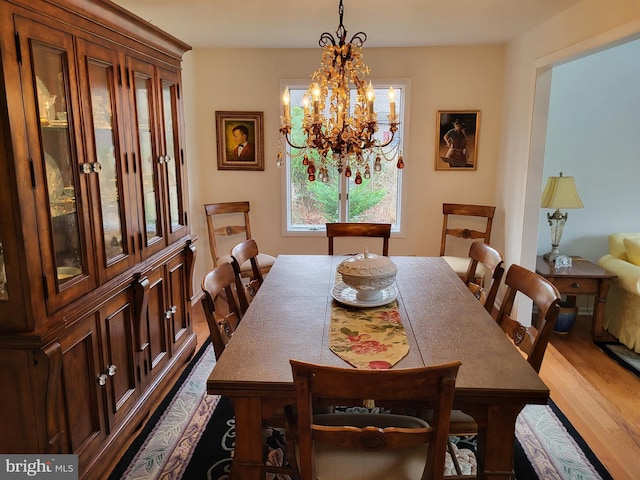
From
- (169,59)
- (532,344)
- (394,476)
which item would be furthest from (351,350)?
(169,59)

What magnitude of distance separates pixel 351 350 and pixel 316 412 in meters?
0.52

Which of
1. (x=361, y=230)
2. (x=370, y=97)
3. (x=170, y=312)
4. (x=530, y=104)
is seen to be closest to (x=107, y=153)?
(x=170, y=312)

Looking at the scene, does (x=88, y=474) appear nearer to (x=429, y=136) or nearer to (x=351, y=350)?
(x=351, y=350)

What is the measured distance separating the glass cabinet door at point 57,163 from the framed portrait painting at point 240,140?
2463mm

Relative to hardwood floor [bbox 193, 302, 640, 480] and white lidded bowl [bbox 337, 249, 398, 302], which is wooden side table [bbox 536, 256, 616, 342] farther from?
white lidded bowl [bbox 337, 249, 398, 302]

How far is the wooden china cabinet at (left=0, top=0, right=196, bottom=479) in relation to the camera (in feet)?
5.10

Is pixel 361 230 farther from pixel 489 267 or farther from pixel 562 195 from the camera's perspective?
pixel 562 195

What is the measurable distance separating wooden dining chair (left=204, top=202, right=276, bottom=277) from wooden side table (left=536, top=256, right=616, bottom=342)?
7.58 ft

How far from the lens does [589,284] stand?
3.44 metres

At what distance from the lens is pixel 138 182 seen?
2.38 meters

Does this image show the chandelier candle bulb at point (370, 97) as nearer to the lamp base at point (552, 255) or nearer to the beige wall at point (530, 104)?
the beige wall at point (530, 104)

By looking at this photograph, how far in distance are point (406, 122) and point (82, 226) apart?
309cm

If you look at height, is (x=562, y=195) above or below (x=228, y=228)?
above

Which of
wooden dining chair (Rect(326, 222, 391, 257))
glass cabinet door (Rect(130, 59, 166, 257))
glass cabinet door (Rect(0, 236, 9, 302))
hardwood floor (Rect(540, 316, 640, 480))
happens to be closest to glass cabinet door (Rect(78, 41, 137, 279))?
glass cabinet door (Rect(130, 59, 166, 257))
